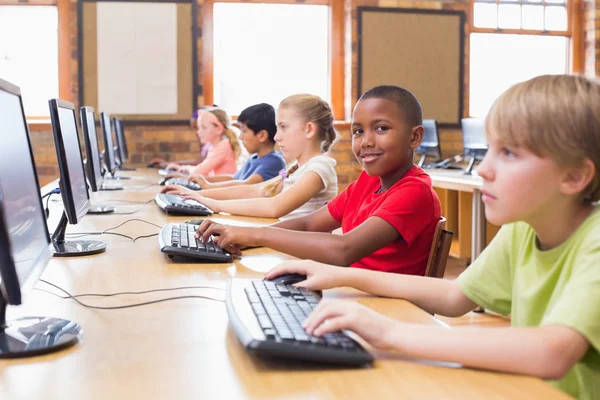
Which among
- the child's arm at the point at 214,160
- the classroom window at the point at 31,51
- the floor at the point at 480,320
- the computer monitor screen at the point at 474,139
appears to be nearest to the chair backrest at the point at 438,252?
the floor at the point at 480,320

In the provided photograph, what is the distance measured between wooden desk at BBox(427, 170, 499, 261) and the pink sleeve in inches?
52.8

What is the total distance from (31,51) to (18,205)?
17.5 feet

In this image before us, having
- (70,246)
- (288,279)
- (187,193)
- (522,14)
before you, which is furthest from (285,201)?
(522,14)

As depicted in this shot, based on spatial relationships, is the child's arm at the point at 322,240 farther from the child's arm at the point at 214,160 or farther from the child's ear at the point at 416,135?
the child's arm at the point at 214,160

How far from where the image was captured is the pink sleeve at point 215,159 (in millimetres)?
4453

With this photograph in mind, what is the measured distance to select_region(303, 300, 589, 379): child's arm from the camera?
32.7 inches

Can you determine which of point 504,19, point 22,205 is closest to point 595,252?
point 22,205

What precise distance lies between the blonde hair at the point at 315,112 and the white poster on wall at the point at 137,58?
3.60 metres

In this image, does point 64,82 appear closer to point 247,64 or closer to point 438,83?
point 247,64

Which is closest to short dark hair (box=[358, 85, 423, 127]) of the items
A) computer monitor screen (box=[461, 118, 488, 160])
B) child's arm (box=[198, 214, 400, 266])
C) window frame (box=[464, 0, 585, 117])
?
child's arm (box=[198, 214, 400, 266])

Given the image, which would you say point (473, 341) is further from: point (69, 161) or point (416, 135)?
point (69, 161)

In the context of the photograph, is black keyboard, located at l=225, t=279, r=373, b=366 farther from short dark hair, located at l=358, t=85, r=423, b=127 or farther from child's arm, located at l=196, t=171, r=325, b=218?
child's arm, located at l=196, t=171, r=325, b=218

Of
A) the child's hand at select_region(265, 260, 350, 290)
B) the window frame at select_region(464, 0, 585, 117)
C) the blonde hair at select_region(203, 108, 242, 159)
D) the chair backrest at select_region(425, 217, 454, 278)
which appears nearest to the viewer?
the child's hand at select_region(265, 260, 350, 290)

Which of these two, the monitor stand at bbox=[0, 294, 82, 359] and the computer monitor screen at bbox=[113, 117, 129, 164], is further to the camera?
the computer monitor screen at bbox=[113, 117, 129, 164]
